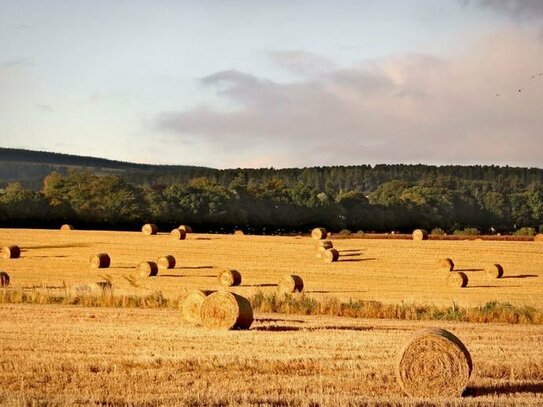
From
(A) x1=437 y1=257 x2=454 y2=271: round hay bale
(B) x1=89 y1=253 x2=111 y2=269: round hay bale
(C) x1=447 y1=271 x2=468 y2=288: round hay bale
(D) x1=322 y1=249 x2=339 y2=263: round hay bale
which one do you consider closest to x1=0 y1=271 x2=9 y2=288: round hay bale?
(B) x1=89 y1=253 x2=111 y2=269: round hay bale

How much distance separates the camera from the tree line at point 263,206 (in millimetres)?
76688

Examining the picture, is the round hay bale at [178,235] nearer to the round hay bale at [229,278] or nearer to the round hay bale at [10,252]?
the round hay bale at [10,252]

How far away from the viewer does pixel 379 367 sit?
16047mm

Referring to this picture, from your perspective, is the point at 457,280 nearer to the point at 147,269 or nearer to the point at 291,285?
the point at 291,285

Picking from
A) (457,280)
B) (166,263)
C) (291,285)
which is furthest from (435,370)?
(166,263)

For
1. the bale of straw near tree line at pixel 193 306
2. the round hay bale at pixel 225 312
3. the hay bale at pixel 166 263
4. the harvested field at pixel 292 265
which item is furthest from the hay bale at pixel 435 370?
the hay bale at pixel 166 263

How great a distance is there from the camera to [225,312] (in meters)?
21.5

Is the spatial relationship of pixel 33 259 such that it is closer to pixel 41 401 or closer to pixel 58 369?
pixel 58 369

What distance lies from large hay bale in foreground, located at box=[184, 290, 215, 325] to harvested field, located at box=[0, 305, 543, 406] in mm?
298

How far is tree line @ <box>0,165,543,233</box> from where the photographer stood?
76.7 m

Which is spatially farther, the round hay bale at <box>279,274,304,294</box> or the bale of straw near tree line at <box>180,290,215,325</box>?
the round hay bale at <box>279,274,304,294</box>

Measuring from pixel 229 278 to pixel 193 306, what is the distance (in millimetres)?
13555

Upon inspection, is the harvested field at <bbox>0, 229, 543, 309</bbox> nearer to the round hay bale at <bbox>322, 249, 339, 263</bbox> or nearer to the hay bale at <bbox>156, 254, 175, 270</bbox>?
the hay bale at <bbox>156, 254, 175, 270</bbox>

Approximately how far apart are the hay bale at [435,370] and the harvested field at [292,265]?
14257mm
